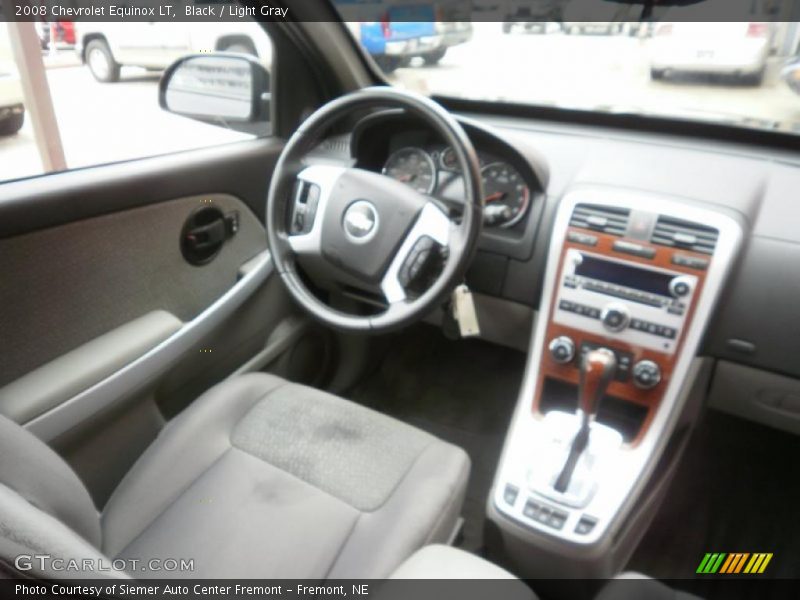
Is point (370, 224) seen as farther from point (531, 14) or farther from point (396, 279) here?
point (531, 14)

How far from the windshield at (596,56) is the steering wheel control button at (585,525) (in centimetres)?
102

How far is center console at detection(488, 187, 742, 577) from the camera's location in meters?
1.29

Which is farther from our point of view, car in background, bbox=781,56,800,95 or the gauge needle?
the gauge needle

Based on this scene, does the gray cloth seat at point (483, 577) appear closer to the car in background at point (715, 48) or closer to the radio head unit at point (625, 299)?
the radio head unit at point (625, 299)

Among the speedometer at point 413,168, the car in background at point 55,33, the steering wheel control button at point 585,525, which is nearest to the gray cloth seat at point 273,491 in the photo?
the steering wheel control button at point 585,525

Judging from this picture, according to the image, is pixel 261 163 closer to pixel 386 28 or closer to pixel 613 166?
pixel 386 28

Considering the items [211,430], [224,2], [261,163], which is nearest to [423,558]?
[211,430]

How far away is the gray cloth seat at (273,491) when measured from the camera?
1029 millimetres

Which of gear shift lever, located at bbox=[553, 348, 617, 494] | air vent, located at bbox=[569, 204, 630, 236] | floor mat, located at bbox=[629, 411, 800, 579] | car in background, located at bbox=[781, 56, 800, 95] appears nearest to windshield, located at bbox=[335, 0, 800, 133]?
car in background, located at bbox=[781, 56, 800, 95]

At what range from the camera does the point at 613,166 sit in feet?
4.85

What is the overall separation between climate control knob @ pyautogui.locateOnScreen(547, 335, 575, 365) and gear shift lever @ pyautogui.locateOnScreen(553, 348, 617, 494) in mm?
104

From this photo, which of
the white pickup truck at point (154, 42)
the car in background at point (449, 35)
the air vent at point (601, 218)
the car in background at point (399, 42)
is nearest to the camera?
the air vent at point (601, 218)

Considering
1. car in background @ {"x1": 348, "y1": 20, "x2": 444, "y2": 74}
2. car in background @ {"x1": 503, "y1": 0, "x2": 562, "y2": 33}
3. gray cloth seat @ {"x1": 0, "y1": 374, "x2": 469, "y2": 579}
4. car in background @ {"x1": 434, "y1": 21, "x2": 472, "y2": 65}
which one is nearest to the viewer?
gray cloth seat @ {"x1": 0, "y1": 374, "x2": 469, "y2": 579}

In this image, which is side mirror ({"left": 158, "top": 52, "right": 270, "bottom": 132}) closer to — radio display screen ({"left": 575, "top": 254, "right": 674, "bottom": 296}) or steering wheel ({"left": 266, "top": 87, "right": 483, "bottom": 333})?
steering wheel ({"left": 266, "top": 87, "right": 483, "bottom": 333})
